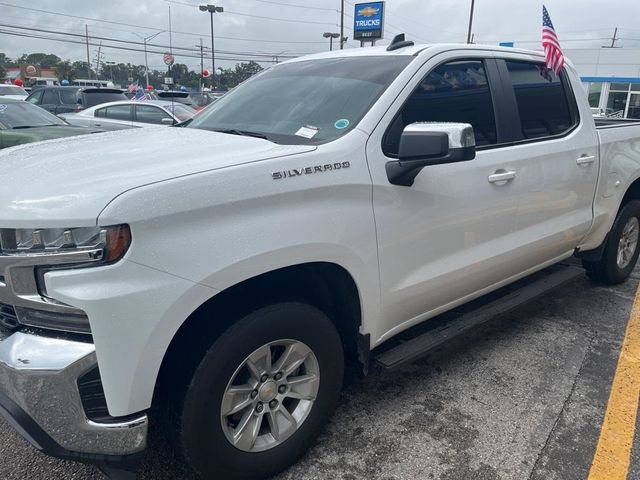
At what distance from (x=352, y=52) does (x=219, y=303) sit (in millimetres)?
1851

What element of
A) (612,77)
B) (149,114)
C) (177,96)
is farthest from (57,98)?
(612,77)

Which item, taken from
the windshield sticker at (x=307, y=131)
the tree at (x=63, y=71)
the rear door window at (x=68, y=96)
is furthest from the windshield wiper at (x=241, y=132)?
the tree at (x=63, y=71)

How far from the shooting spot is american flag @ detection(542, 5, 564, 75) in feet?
12.8

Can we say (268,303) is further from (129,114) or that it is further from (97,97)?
(97,97)

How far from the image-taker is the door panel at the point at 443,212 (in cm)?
258

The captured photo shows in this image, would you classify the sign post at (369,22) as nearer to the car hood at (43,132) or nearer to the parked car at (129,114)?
the parked car at (129,114)

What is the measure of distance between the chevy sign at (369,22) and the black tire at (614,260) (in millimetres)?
34999

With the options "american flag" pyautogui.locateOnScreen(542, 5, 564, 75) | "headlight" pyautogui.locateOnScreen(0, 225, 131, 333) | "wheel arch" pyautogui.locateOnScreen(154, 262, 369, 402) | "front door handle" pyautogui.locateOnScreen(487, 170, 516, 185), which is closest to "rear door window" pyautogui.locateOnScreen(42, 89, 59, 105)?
"american flag" pyautogui.locateOnScreen(542, 5, 564, 75)

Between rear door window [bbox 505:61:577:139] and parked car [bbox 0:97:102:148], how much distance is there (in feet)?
18.4

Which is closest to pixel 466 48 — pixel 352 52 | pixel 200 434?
pixel 352 52

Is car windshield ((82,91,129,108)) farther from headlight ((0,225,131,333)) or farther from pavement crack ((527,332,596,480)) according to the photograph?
headlight ((0,225,131,333))

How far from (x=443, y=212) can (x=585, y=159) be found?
1.70 metres

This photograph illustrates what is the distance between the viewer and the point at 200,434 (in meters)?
2.10

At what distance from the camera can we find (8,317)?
196 centimetres
